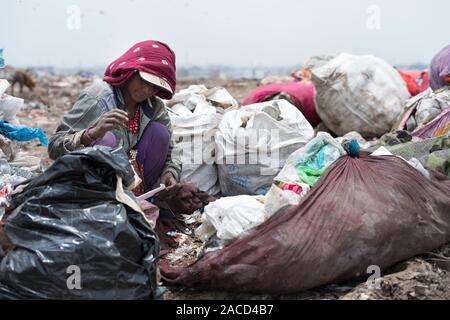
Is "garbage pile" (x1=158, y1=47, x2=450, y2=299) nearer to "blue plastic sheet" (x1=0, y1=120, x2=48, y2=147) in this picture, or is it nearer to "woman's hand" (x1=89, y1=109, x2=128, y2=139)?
"woman's hand" (x1=89, y1=109, x2=128, y2=139)

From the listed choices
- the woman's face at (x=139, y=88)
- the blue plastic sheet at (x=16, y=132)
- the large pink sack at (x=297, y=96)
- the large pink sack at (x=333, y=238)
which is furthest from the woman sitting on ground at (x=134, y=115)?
the large pink sack at (x=297, y=96)

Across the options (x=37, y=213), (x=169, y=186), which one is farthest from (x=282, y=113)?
(x=37, y=213)

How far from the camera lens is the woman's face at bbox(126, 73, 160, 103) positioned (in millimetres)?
2844

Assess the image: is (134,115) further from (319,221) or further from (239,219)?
(319,221)

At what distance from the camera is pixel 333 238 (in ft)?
7.16

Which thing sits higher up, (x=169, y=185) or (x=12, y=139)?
(x=12, y=139)

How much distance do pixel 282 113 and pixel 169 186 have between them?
0.97 meters

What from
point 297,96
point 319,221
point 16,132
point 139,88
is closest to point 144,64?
point 139,88

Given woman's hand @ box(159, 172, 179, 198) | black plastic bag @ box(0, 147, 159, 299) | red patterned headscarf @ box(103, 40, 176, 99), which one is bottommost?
woman's hand @ box(159, 172, 179, 198)

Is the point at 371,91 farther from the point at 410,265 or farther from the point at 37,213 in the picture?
the point at 37,213

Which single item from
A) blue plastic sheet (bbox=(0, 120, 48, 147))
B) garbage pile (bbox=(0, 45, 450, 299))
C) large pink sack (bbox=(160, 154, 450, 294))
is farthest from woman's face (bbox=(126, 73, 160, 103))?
large pink sack (bbox=(160, 154, 450, 294))

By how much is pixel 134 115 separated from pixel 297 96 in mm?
2032

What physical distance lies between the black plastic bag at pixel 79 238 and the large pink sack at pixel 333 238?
264 mm

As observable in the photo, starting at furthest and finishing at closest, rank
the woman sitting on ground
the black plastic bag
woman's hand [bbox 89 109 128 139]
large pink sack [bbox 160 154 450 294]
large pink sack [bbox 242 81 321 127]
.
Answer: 1. large pink sack [bbox 242 81 321 127]
2. the woman sitting on ground
3. woman's hand [bbox 89 109 128 139]
4. large pink sack [bbox 160 154 450 294]
5. the black plastic bag
